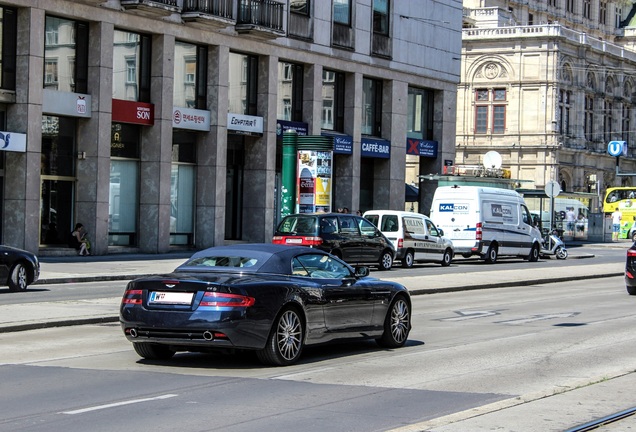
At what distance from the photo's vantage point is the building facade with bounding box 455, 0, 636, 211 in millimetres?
87750

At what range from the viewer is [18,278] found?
78.3 feet

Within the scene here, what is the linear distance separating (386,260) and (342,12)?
16558mm

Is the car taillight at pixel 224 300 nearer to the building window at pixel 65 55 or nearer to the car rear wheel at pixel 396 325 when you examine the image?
the car rear wheel at pixel 396 325

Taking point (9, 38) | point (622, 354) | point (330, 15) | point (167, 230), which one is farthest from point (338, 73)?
point (622, 354)

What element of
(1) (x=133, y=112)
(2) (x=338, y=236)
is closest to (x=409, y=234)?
(2) (x=338, y=236)

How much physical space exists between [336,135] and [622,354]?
34.0 metres

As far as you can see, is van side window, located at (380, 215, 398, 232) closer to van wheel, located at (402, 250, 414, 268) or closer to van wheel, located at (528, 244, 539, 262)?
van wheel, located at (402, 250, 414, 268)

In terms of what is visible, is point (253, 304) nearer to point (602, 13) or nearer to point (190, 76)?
point (190, 76)

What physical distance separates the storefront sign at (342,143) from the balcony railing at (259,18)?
576 centimetres

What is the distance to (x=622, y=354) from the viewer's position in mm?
15188

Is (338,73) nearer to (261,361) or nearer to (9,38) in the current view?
(9,38)

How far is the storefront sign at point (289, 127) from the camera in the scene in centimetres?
4591

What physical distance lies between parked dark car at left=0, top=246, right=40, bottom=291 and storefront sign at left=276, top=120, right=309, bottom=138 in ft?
73.3

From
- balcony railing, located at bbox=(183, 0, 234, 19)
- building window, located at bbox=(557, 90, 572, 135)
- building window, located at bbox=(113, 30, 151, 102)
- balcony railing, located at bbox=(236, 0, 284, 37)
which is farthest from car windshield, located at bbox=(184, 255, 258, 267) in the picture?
building window, located at bbox=(557, 90, 572, 135)
